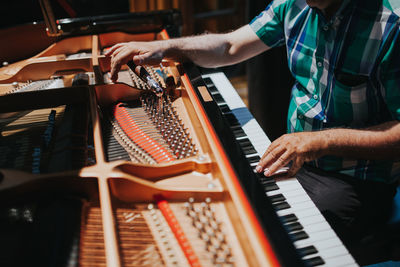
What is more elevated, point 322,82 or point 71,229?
point 322,82

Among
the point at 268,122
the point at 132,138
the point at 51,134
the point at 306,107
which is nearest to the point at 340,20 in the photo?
the point at 306,107

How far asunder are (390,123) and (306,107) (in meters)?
0.45

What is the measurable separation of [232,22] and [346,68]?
3780mm

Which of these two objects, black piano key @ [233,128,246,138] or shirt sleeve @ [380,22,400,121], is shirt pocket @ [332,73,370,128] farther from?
black piano key @ [233,128,246,138]

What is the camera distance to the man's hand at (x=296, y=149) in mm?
1454

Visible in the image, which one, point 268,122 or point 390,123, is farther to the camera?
point 268,122

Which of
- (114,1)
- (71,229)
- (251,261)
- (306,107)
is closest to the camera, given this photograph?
(251,261)

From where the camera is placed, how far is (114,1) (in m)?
3.96

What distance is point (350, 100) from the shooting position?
166cm

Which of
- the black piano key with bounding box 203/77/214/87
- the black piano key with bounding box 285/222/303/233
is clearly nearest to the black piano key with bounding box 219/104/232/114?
the black piano key with bounding box 203/77/214/87

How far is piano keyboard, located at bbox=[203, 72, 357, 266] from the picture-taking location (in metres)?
1.20

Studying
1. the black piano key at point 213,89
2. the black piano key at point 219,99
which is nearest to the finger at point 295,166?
the black piano key at point 219,99

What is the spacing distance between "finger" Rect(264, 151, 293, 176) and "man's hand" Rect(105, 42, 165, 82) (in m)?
0.90

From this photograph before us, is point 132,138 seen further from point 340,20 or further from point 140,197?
point 340,20
